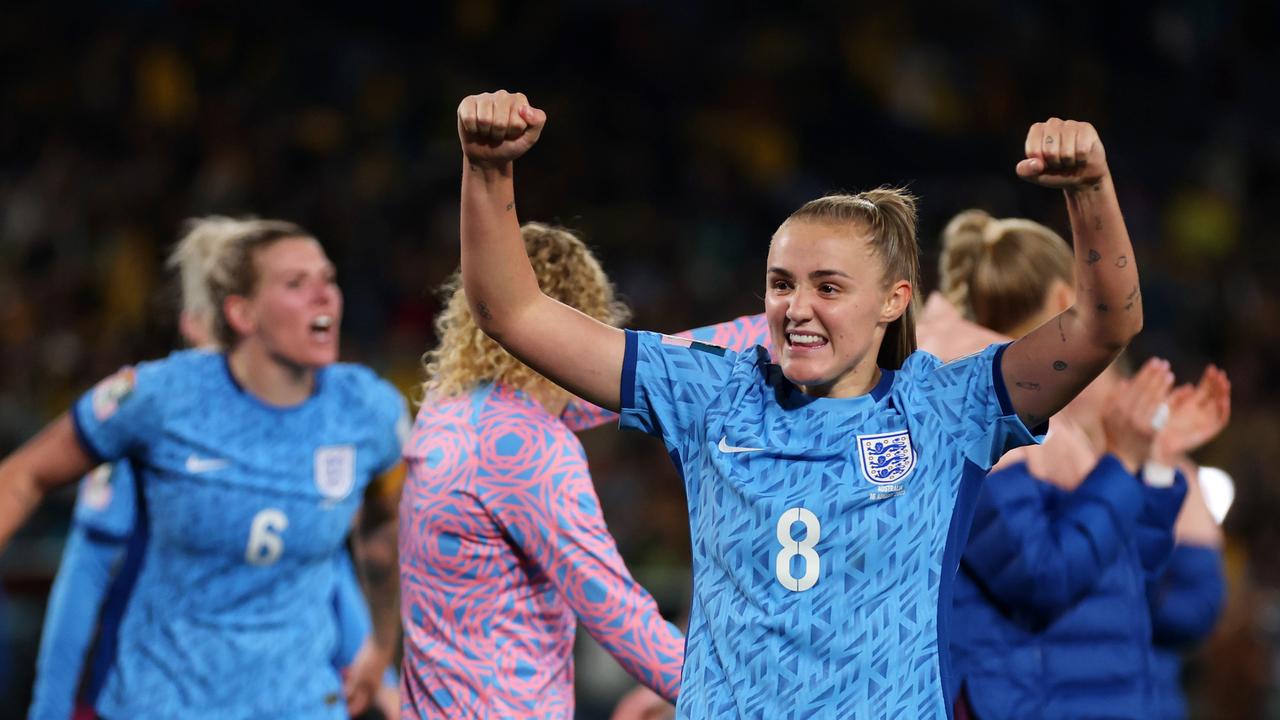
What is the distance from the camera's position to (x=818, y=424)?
2490 millimetres

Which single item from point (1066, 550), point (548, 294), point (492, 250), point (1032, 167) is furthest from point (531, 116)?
point (1066, 550)

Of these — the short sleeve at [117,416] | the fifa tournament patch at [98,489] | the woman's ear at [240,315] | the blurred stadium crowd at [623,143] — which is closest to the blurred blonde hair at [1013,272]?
the woman's ear at [240,315]

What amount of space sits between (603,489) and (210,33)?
4.57 metres

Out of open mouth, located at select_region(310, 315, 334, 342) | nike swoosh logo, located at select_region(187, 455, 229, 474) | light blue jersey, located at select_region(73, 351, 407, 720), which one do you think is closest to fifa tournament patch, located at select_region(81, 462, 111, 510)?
light blue jersey, located at select_region(73, 351, 407, 720)

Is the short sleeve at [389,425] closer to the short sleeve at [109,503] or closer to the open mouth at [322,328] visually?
the open mouth at [322,328]

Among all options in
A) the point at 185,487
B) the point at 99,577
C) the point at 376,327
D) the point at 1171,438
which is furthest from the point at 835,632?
the point at 376,327

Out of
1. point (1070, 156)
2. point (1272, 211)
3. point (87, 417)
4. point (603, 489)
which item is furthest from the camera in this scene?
point (1272, 211)

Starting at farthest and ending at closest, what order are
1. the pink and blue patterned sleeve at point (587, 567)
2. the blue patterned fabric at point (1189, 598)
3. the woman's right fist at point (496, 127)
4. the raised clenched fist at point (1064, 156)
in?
1. the blue patterned fabric at point (1189, 598)
2. the pink and blue patterned sleeve at point (587, 567)
3. the woman's right fist at point (496, 127)
4. the raised clenched fist at point (1064, 156)

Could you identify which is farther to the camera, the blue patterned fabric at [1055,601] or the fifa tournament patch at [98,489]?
the fifa tournament patch at [98,489]

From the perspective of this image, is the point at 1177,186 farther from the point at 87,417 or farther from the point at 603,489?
the point at 87,417

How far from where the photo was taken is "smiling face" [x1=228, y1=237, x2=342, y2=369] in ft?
13.4

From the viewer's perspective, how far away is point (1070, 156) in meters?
2.21

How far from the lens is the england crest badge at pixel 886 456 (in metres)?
2.43

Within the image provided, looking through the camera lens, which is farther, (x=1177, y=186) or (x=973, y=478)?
(x=1177, y=186)
